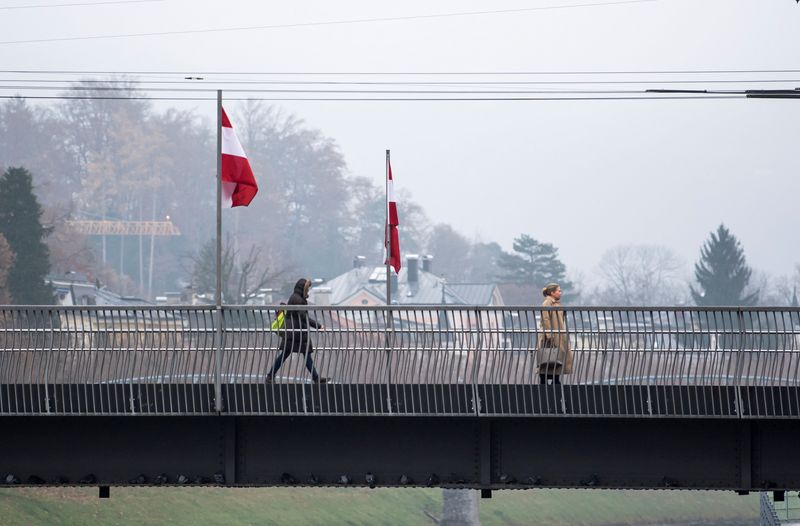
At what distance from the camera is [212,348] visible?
20.5m

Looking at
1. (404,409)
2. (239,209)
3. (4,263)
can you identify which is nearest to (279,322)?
(404,409)

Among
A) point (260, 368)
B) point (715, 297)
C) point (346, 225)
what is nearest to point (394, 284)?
point (715, 297)

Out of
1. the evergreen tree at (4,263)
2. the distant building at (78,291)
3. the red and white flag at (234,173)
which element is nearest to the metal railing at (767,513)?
the red and white flag at (234,173)

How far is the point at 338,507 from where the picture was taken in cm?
5606

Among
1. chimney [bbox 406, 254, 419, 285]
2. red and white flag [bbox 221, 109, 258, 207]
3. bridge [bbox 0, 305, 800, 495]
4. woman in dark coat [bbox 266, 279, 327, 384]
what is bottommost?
bridge [bbox 0, 305, 800, 495]

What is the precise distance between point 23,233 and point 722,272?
72032mm

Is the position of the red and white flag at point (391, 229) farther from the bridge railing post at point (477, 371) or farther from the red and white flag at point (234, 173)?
the bridge railing post at point (477, 371)

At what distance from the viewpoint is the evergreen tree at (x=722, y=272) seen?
12212cm

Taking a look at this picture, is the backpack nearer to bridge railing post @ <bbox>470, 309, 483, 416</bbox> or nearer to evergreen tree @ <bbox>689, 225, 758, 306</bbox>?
bridge railing post @ <bbox>470, 309, 483, 416</bbox>

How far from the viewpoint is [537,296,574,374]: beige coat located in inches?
786

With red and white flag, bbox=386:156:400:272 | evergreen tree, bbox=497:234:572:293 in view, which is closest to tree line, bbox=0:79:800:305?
evergreen tree, bbox=497:234:572:293

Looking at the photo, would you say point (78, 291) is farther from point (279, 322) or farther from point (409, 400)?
point (409, 400)

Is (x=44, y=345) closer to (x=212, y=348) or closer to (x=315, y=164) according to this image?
(x=212, y=348)

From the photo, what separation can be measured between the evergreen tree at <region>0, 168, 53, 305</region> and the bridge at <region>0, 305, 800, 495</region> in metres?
47.6
